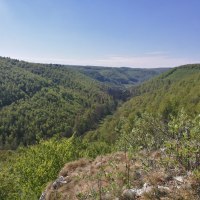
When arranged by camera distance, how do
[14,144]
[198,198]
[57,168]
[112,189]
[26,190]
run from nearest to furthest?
[198,198], [112,189], [26,190], [57,168], [14,144]

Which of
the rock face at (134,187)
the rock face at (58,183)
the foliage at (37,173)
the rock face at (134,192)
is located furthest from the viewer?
the foliage at (37,173)

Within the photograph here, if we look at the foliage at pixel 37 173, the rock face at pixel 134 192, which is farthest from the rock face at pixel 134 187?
the foliage at pixel 37 173

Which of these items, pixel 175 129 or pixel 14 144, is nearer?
pixel 175 129

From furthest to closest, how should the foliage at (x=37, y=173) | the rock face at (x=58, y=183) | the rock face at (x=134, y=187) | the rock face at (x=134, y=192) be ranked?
the foliage at (x=37, y=173), the rock face at (x=58, y=183), the rock face at (x=134, y=192), the rock face at (x=134, y=187)

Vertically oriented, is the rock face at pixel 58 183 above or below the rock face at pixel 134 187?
below

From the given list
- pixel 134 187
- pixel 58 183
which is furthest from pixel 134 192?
pixel 58 183

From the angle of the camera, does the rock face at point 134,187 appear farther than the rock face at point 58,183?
No

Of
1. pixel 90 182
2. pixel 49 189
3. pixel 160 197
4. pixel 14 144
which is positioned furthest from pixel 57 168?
pixel 14 144

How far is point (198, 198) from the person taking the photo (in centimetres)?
1098

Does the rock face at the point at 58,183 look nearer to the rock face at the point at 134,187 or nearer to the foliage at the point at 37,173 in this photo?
the rock face at the point at 134,187

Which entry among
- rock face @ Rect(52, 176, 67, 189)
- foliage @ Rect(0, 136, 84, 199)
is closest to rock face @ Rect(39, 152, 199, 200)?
rock face @ Rect(52, 176, 67, 189)

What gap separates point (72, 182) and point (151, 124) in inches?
276

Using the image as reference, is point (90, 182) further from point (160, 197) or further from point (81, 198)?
point (160, 197)

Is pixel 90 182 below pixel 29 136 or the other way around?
the other way around
